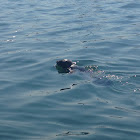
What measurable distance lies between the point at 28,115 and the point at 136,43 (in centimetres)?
698

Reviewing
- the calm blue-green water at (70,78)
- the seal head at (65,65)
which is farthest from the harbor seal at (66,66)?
the calm blue-green water at (70,78)

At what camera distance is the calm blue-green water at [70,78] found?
6.58m

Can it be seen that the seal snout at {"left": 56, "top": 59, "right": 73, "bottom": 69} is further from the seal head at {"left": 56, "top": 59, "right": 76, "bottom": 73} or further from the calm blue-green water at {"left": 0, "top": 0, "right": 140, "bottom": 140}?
the calm blue-green water at {"left": 0, "top": 0, "right": 140, "bottom": 140}

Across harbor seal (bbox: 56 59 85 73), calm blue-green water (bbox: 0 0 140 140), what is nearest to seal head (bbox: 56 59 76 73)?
harbor seal (bbox: 56 59 85 73)

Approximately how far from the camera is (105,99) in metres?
7.82

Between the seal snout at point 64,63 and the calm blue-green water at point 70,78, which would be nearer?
the calm blue-green water at point 70,78

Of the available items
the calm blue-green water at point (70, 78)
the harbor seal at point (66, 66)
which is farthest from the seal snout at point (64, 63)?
the calm blue-green water at point (70, 78)

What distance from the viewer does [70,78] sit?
9.34 meters

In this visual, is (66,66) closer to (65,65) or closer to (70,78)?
(65,65)

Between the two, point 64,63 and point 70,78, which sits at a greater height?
point 64,63

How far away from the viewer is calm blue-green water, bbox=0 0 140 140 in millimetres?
6578

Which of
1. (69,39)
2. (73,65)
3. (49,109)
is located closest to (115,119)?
(49,109)

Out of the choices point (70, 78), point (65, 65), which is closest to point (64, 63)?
point (65, 65)

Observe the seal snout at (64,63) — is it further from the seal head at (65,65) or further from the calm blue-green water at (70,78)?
the calm blue-green water at (70,78)
